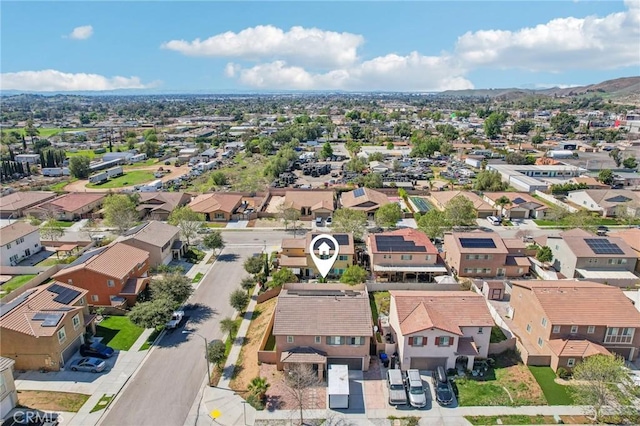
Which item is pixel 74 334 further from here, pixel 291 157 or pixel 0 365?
pixel 291 157

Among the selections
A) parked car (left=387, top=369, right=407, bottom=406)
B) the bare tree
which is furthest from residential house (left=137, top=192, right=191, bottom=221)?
parked car (left=387, top=369, right=407, bottom=406)

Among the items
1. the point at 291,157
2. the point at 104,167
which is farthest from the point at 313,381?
the point at 104,167

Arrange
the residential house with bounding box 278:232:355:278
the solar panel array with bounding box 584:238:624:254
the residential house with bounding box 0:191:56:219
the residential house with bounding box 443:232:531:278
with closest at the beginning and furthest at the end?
the residential house with bounding box 443:232:531:278 → the solar panel array with bounding box 584:238:624:254 → the residential house with bounding box 278:232:355:278 → the residential house with bounding box 0:191:56:219

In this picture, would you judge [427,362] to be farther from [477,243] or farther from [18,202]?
[18,202]

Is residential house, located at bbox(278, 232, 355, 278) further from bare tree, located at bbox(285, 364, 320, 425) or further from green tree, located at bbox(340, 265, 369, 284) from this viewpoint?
bare tree, located at bbox(285, 364, 320, 425)

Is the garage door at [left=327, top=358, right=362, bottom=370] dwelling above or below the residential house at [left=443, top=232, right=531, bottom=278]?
below

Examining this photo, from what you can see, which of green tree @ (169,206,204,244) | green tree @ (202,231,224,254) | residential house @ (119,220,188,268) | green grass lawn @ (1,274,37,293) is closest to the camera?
green grass lawn @ (1,274,37,293)

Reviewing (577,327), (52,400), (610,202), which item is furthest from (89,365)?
(610,202)

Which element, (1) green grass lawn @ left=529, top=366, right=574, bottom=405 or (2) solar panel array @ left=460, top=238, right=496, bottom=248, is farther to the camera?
(2) solar panel array @ left=460, top=238, right=496, bottom=248
